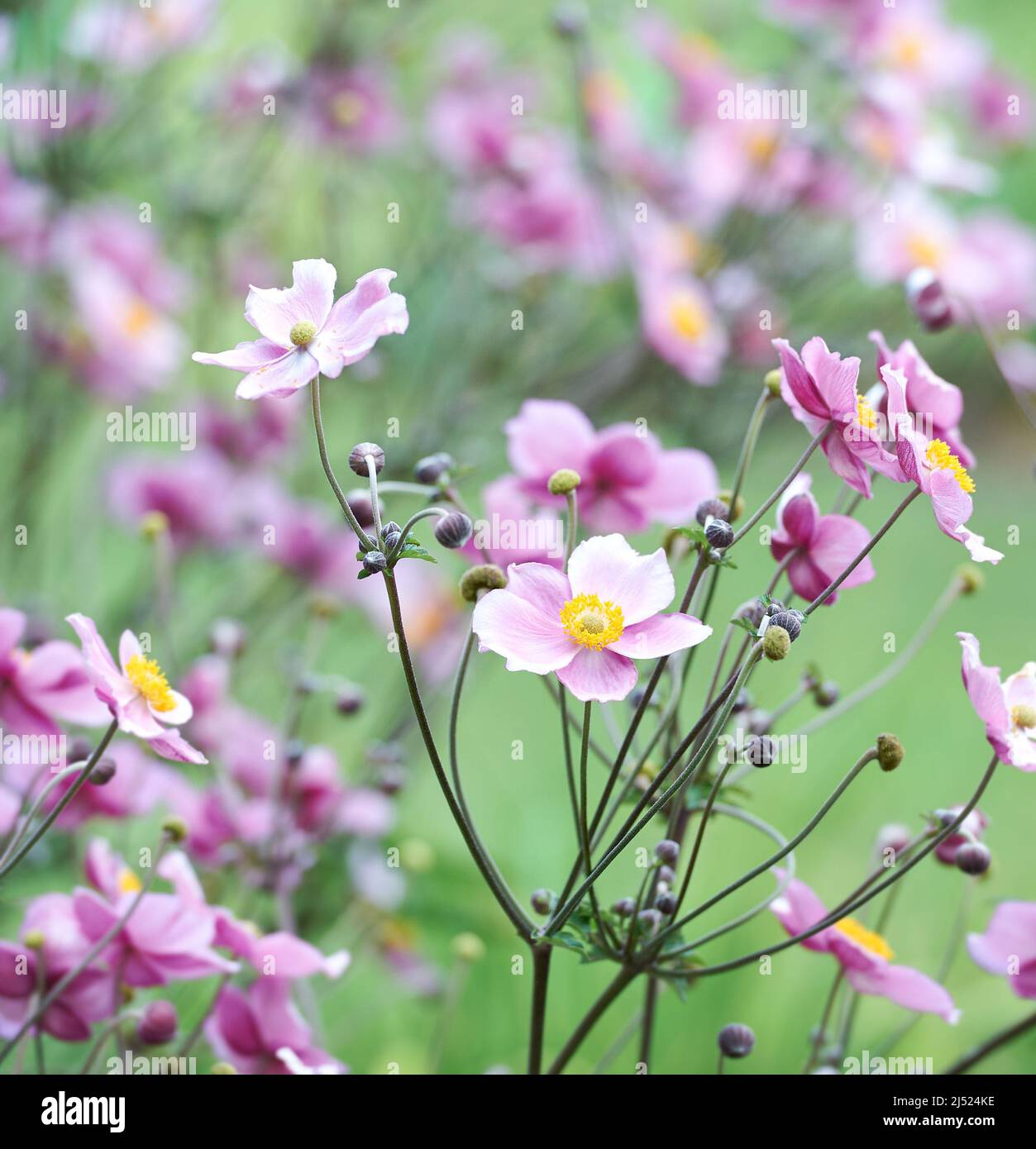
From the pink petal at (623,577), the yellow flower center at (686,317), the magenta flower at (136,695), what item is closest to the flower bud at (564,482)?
the pink petal at (623,577)

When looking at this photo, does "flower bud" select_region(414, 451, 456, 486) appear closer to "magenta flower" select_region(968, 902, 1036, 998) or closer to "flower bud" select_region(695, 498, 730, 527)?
"flower bud" select_region(695, 498, 730, 527)

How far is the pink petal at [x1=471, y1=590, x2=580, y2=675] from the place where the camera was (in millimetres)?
330

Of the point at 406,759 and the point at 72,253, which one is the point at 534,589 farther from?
the point at 72,253

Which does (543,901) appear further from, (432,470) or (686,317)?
(686,317)

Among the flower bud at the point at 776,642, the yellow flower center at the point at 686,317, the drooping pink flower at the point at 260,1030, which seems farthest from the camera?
the yellow flower center at the point at 686,317

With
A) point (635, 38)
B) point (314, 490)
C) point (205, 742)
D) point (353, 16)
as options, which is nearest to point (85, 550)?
point (314, 490)

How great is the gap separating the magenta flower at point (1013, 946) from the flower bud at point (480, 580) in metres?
0.20

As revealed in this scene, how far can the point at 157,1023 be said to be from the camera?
1.28ft

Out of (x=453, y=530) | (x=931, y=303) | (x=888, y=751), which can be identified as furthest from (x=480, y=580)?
(x=931, y=303)

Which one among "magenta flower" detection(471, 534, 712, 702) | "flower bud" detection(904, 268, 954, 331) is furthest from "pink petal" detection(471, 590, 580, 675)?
"flower bud" detection(904, 268, 954, 331)

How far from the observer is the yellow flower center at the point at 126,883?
438 mm

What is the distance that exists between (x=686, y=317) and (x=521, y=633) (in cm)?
47

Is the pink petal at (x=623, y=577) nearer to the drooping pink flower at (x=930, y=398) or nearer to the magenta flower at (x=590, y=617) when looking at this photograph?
the magenta flower at (x=590, y=617)

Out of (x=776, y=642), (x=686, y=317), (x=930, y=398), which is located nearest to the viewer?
(x=776, y=642)
